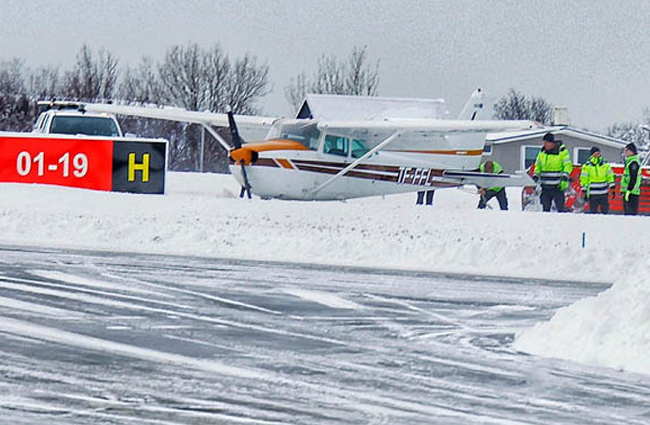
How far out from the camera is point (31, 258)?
682 inches

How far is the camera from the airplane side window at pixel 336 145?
30.1 m

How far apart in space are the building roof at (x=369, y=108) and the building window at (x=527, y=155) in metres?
29.4

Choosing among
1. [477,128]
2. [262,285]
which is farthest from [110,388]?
[477,128]

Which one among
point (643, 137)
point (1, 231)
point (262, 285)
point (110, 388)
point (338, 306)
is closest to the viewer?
point (110, 388)

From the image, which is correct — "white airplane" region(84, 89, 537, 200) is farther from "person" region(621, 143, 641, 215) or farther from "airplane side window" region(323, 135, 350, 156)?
"person" region(621, 143, 641, 215)

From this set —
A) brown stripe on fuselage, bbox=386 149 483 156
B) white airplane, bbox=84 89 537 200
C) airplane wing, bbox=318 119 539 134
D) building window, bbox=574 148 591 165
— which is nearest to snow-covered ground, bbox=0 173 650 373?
white airplane, bbox=84 89 537 200

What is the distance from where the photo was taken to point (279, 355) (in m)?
9.80

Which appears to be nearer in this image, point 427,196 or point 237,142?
point 237,142

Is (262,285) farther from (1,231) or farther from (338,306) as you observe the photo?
(1,231)

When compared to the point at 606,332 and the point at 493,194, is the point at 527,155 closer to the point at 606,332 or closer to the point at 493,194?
the point at 493,194

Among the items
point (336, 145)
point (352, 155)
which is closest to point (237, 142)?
point (336, 145)

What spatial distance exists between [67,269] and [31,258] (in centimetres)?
157

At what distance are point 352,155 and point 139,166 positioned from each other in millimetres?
5420

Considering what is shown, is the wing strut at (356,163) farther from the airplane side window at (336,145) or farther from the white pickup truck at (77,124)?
the white pickup truck at (77,124)
